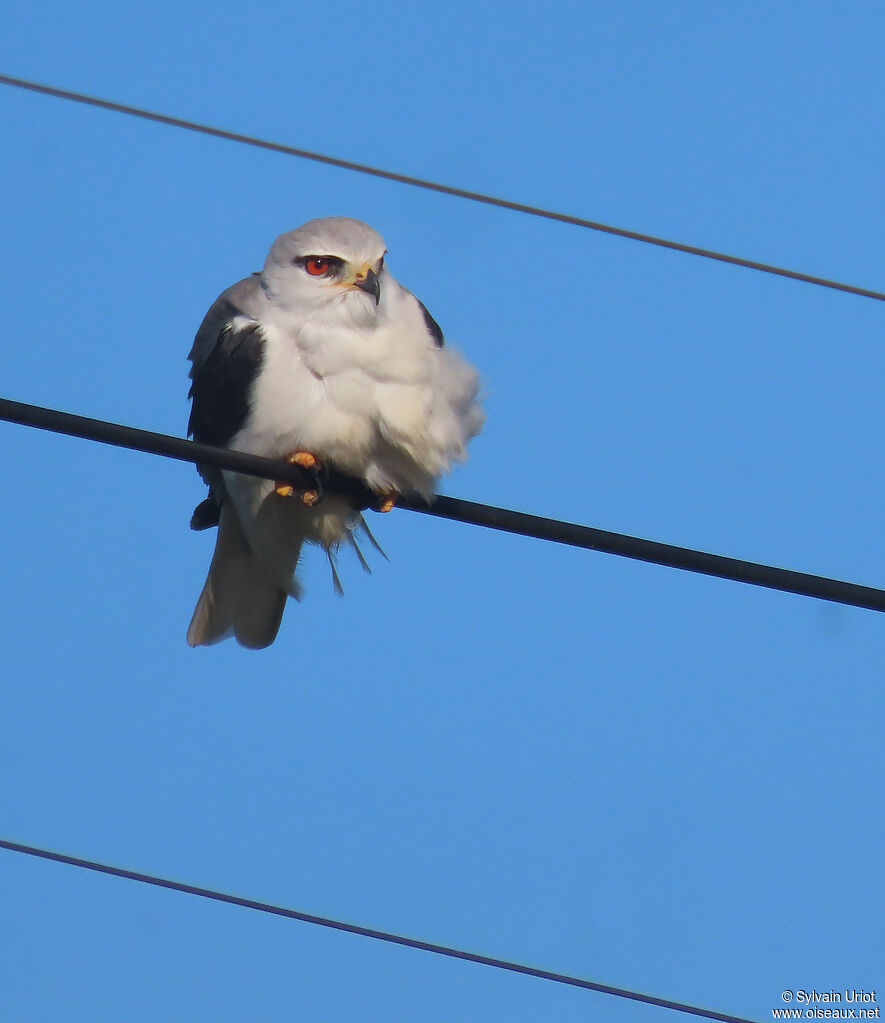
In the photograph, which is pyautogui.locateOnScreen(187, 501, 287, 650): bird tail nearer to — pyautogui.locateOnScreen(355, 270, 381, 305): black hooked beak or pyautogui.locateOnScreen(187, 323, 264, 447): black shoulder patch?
pyautogui.locateOnScreen(187, 323, 264, 447): black shoulder patch

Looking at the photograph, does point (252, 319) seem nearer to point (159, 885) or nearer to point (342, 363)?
point (342, 363)

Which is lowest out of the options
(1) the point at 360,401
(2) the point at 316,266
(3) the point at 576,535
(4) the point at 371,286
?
(3) the point at 576,535

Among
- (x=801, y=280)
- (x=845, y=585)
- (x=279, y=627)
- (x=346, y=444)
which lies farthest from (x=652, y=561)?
(x=801, y=280)

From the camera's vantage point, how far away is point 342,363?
14.1 ft

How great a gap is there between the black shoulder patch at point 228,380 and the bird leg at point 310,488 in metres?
0.23

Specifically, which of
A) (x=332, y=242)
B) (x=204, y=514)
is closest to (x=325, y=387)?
(x=332, y=242)

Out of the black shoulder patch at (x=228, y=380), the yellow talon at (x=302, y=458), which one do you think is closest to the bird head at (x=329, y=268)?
the black shoulder patch at (x=228, y=380)

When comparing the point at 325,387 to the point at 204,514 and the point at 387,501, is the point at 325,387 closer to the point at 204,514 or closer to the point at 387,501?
the point at 387,501

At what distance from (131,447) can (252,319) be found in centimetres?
127

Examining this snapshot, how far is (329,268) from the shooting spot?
4.63 meters

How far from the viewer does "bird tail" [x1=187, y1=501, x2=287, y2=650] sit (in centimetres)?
520

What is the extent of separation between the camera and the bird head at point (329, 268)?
14.7ft

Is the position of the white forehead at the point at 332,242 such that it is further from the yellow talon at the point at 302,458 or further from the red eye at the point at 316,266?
the yellow talon at the point at 302,458

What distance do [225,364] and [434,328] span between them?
798mm
